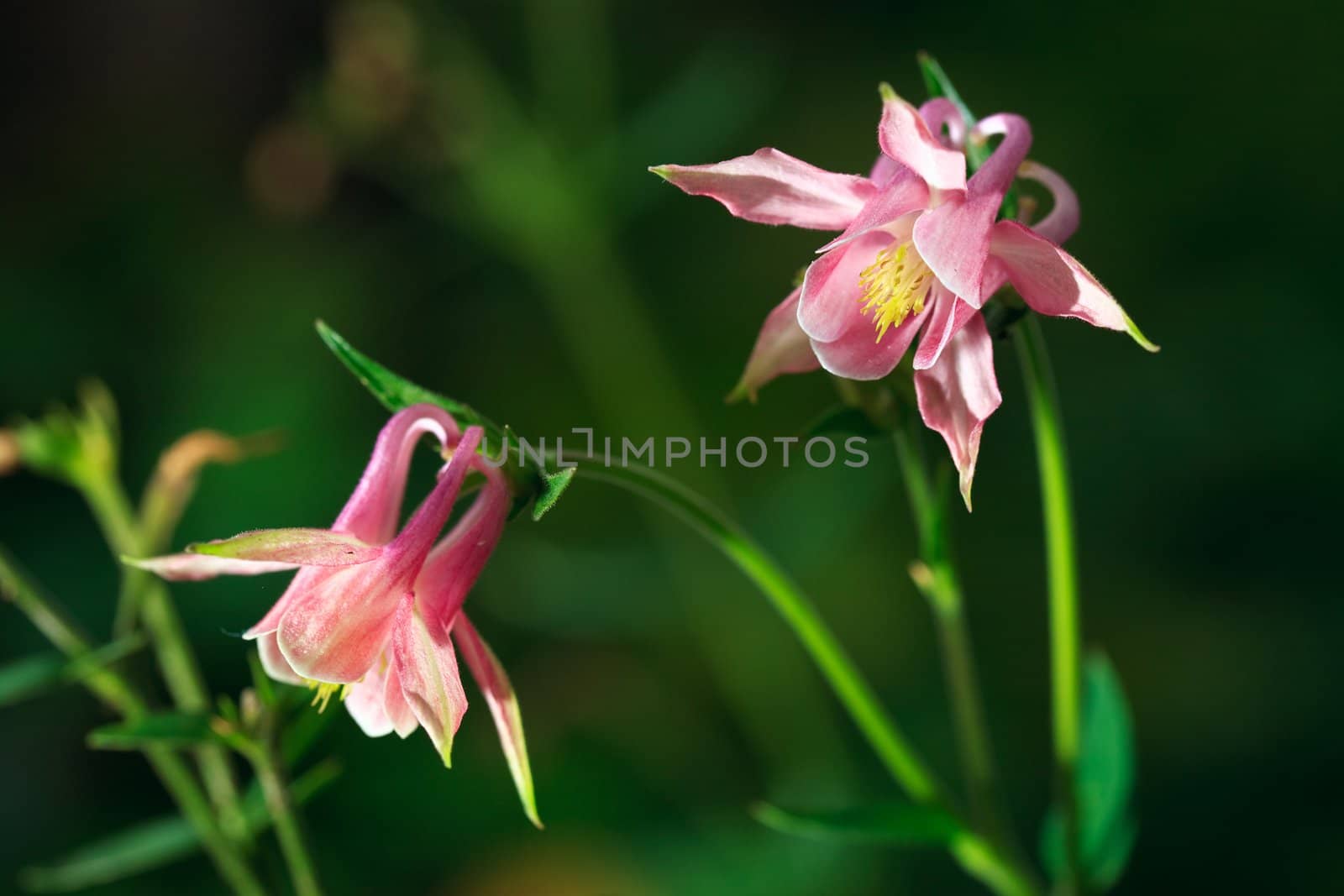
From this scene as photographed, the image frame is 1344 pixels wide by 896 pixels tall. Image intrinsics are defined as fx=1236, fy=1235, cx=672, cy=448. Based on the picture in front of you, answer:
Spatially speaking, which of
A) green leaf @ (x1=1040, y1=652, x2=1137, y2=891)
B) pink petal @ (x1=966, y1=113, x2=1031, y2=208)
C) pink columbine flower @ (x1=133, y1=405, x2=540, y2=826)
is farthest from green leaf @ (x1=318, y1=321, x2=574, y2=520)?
green leaf @ (x1=1040, y1=652, x2=1137, y2=891)

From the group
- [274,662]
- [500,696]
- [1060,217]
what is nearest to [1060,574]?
[1060,217]

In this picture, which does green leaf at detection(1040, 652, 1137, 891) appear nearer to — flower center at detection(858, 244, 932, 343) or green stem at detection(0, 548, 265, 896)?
flower center at detection(858, 244, 932, 343)

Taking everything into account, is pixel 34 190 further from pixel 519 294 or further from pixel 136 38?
pixel 519 294

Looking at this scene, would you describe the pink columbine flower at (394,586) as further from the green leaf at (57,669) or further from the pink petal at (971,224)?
the pink petal at (971,224)

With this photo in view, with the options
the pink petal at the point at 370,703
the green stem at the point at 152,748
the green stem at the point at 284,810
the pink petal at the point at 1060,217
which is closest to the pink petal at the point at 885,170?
the pink petal at the point at 1060,217

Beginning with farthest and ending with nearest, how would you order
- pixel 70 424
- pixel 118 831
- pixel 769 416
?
1. pixel 769 416
2. pixel 118 831
3. pixel 70 424

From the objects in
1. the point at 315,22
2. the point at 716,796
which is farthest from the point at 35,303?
the point at 716,796

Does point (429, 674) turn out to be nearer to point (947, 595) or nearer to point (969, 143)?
point (947, 595)
